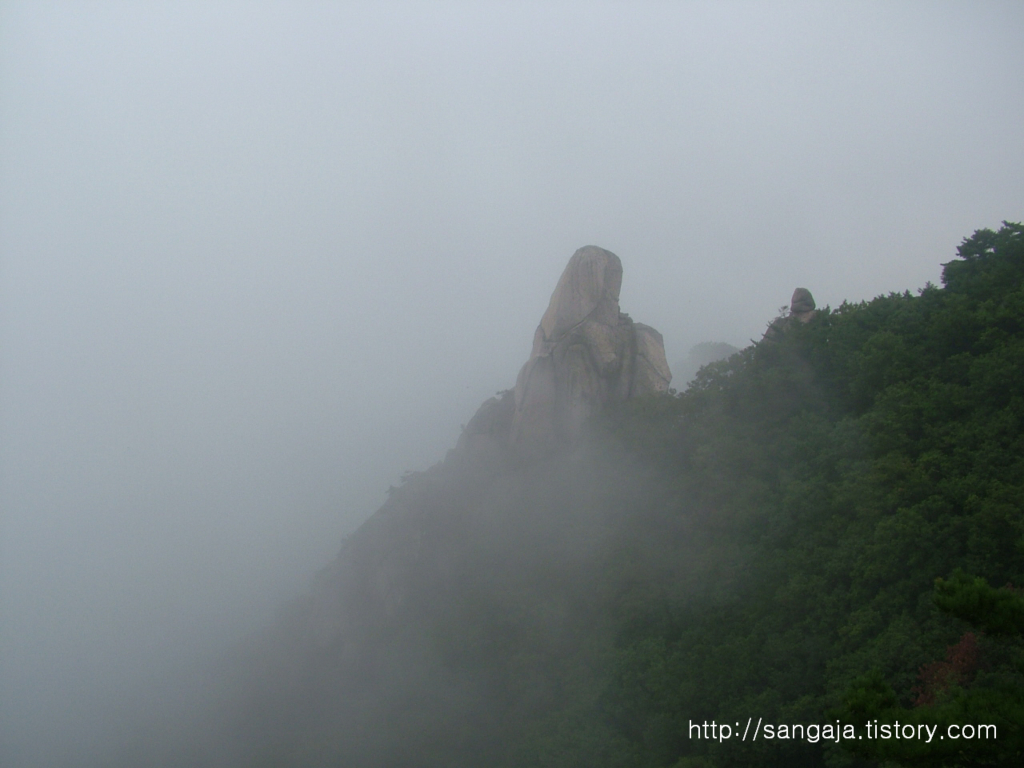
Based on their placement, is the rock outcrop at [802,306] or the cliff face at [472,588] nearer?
the cliff face at [472,588]

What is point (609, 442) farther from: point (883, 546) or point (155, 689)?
point (155, 689)

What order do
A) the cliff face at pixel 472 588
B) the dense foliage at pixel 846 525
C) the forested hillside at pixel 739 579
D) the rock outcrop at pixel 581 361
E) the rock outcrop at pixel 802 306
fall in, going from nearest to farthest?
the forested hillside at pixel 739 579 < the dense foliage at pixel 846 525 < the cliff face at pixel 472 588 < the rock outcrop at pixel 802 306 < the rock outcrop at pixel 581 361

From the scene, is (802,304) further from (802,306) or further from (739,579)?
(739,579)

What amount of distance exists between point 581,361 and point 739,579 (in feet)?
64.3

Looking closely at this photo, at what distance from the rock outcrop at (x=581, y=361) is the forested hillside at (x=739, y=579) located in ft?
5.97

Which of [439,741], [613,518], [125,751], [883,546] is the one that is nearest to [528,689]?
[439,741]

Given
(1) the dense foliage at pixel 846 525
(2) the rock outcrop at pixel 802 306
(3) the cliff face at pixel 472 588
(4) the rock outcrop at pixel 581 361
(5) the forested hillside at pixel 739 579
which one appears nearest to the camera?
(5) the forested hillside at pixel 739 579

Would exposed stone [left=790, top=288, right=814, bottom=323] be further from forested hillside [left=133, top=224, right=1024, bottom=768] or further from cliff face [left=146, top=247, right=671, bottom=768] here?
cliff face [left=146, top=247, right=671, bottom=768]

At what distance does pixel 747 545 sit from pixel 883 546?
19.4 feet

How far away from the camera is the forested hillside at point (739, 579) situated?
15508 mm

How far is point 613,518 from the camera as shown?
105 ft

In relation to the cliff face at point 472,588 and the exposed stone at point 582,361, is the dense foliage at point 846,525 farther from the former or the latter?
the exposed stone at point 582,361

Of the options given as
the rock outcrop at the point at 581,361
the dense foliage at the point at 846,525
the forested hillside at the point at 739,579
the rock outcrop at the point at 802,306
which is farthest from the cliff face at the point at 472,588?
the rock outcrop at the point at 802,306

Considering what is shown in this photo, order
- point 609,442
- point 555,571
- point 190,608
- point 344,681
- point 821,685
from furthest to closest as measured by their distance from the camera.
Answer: point 190,608 → point 344,681 → point 609,442 → point 555,571 → point 821,685
